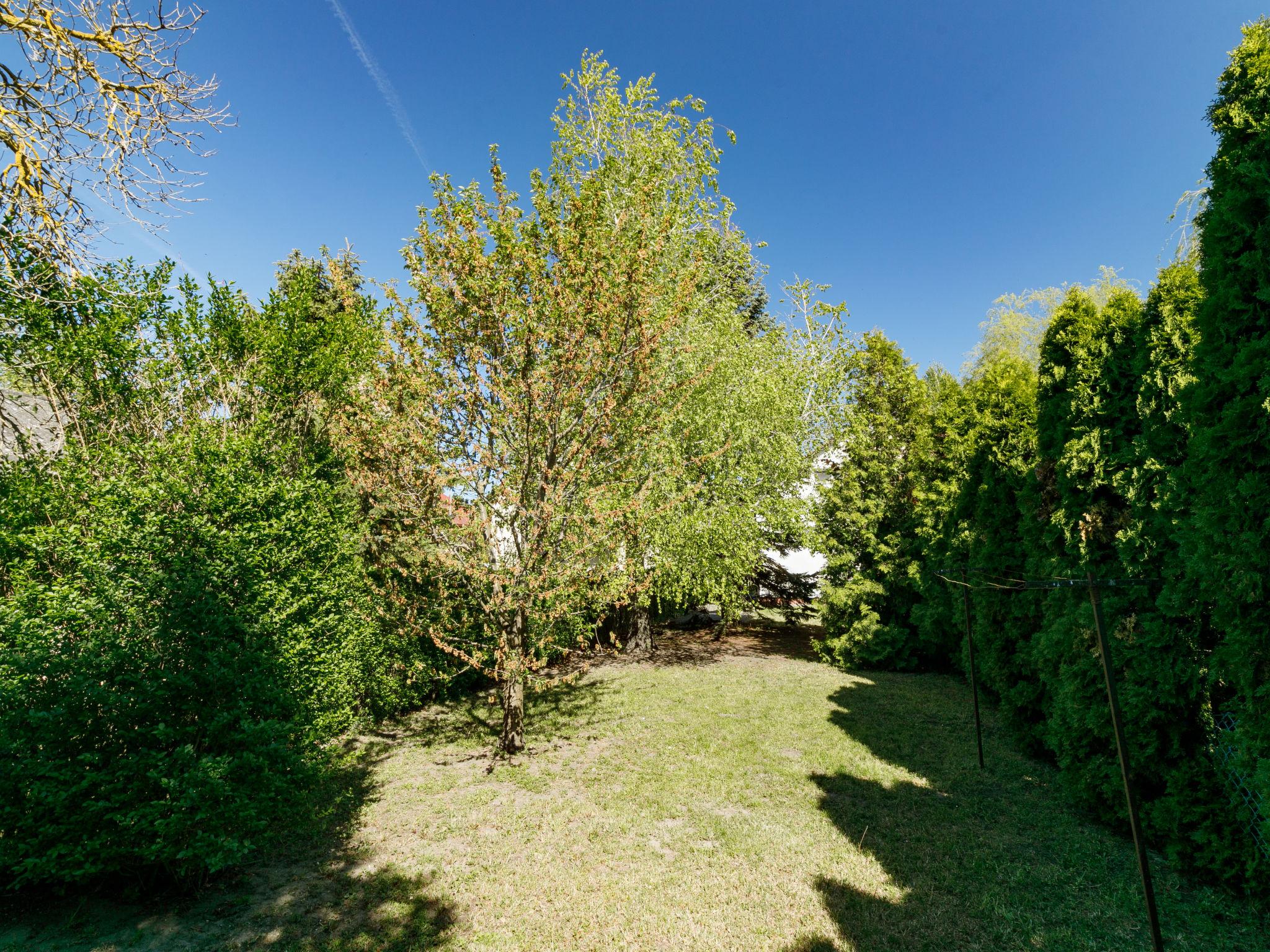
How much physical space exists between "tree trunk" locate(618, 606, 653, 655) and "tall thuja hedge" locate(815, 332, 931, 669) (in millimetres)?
4503

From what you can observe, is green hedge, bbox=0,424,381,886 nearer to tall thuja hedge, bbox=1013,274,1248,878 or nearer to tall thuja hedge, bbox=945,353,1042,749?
tall thuja hedge, bbox=1013,274,1248,878

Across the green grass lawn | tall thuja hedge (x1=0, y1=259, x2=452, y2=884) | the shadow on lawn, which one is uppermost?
tall thuja hedge (x1=0, y1=259, x2=452, y2=884)

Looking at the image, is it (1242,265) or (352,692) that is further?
(352,692)

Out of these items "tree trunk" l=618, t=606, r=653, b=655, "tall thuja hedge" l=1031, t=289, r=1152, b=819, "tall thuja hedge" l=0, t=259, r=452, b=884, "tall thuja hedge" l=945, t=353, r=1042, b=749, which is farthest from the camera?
"tree trunk" l=618, t=606, r=653, b=655

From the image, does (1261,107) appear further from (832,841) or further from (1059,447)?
(832,841)

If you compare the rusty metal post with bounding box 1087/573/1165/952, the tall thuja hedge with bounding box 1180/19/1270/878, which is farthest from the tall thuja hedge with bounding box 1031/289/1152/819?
the rusty metal post with bounding box 1087/573/1165/952

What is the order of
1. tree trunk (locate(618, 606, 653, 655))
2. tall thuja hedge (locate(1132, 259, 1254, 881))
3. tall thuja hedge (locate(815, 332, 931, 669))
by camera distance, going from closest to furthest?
1. tall thuja hedge (locate(1132, 259, 1254, 881))
2. tall thuja hedge (locate(815, 332, 931, 669))
3. tree trunk (locate(618, 606, 653, 655))

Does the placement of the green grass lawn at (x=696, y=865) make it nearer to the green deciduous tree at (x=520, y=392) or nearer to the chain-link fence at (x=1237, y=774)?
the chain-link fence at (x=1237, y=774)

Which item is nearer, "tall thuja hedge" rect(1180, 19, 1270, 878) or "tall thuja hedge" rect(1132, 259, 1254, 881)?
Answer: "tall thuja hedge" rect(1180, 19, 1270, 878)

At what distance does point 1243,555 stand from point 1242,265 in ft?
6.57

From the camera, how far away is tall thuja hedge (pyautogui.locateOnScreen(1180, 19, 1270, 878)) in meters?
3.62

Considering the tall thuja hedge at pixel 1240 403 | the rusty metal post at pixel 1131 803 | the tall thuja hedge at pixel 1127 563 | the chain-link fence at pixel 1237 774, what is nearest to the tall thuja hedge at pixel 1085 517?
the tall thuja hedge at pixel 1127 563

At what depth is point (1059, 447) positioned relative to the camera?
22.0ft

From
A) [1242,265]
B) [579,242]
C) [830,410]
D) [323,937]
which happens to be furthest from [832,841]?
[830,410]
